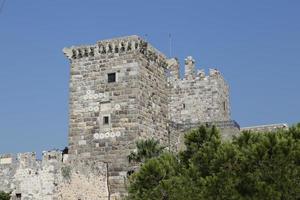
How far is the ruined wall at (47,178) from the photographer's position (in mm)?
27922

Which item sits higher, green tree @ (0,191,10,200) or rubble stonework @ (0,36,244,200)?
rubble stonework @ (0,36,244,200)

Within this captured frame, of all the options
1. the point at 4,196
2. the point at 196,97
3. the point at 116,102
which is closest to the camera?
the point at 4,196

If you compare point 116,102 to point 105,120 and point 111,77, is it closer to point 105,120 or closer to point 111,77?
point 105,120

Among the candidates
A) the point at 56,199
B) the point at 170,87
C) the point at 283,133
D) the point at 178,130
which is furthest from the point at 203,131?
the point at 170,87

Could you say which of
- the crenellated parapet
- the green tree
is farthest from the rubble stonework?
the green tree

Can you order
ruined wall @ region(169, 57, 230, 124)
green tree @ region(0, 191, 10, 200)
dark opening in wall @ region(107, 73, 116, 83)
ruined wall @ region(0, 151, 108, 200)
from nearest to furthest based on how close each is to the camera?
1. green tree @ region(0, 191, 10, 200)
2. ruined wall @ region(0, 151, 108, 200)
3. dark opening in wall @ region(107, 73, 116, 83)
4. ruined wall @ region(169, 57, 230, 124)

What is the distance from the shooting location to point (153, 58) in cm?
3262

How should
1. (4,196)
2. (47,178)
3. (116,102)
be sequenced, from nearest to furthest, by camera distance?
(4,196)
(47,178)
(116,102)

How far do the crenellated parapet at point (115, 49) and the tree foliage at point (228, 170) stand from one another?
26.8 feet

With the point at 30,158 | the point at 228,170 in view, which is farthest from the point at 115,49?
the point at 228,170

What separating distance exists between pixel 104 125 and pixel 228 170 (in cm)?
1008

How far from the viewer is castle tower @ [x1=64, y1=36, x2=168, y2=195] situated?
99.5 ft

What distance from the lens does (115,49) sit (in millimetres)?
31500

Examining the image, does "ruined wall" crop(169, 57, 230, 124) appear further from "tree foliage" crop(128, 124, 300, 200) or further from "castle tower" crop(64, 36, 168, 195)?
"tree foliage" crop(128, 124, 300, 200)
